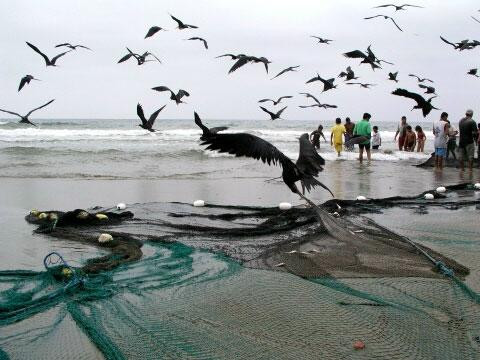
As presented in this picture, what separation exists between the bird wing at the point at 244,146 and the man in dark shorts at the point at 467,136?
10.3 m

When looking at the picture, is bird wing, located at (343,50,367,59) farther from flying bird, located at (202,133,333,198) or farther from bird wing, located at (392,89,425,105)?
flying bird, located at (202,133,333,198)

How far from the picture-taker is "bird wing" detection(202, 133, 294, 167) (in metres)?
4.80

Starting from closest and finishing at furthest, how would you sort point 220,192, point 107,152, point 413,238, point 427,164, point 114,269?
point 114,269
point 413,238
point 220,192
point 427,164
point 107,152

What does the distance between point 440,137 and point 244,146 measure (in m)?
11.7

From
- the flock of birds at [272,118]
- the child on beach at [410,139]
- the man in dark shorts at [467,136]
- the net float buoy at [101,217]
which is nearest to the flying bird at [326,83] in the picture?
the flock of birds at [272,118]

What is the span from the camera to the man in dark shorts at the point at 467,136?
13.6 metres

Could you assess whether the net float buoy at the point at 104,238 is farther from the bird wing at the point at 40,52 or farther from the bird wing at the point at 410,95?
the bird wing at the point at 410,95

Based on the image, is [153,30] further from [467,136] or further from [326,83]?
[467,136]

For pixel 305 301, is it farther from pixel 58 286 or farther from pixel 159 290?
pixel 58 286

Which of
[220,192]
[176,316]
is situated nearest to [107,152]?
[220,192]

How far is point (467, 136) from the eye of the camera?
45.9 ft

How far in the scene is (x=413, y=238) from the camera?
590 cm

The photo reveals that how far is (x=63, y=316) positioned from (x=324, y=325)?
5.90ft

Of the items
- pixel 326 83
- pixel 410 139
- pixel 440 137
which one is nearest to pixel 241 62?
pixel 326 83
